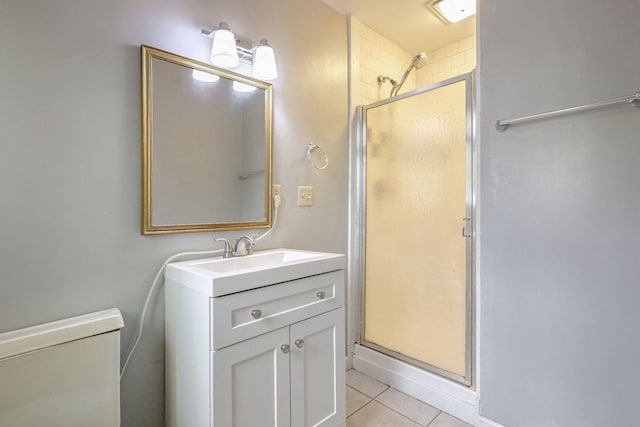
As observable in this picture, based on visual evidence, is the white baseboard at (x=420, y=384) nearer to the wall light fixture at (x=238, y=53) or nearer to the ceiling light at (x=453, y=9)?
the wall light fixture at (x=238, y=53)

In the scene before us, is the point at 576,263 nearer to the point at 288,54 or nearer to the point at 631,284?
the point at 631,284

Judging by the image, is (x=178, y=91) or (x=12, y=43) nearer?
(x=12, y=43)

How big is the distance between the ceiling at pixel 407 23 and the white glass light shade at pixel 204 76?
103 centimetres

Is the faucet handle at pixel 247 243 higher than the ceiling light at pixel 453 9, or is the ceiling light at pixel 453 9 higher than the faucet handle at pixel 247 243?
the ceiling light at pixel 453 9

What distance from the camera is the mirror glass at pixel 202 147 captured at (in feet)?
4.14

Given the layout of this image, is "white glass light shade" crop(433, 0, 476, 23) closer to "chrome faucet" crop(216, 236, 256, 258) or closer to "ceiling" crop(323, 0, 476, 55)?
"ceiling" crop(323, 0, 476, 55)

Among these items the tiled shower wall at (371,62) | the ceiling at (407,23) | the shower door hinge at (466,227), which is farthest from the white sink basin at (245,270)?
the ceiling at (407,23)

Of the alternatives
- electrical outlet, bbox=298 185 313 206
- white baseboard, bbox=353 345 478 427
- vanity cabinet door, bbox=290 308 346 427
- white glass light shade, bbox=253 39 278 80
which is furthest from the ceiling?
white baseboard, bbox=353 345 478 427

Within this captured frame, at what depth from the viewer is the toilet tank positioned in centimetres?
89

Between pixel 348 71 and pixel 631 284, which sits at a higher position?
pixel 348 71

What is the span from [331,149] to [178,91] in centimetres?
98

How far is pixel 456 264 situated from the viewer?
5.51 ft

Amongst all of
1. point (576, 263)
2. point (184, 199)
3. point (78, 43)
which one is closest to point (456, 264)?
point (576, 263)

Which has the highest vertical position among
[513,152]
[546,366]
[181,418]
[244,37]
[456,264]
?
[244,37]
